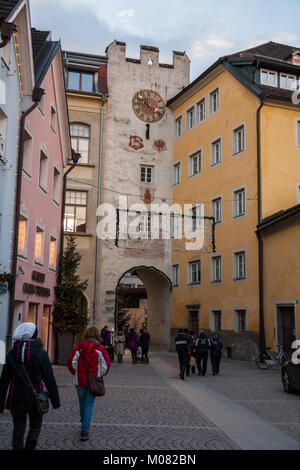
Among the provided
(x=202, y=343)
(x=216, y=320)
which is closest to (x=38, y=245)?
(x=202, y=343)

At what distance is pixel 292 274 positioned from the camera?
75.9ft

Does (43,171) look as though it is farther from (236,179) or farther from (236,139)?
(236,139)

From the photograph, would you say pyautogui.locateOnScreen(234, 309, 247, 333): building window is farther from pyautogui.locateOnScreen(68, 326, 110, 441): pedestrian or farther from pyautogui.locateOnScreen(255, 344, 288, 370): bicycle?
pyautogui.locateOnScreen(68, 326, 110, 441): pedestrian

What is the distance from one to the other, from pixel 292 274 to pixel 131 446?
657 inches

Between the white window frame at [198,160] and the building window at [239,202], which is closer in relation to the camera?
the building window at [239,202]

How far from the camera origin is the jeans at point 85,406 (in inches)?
315

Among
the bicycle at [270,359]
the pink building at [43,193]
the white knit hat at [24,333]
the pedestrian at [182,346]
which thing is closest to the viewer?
the white knit hat at [24,333]

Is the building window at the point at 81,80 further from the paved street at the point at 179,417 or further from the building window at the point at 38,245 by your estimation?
the paved street at the point at 179,417


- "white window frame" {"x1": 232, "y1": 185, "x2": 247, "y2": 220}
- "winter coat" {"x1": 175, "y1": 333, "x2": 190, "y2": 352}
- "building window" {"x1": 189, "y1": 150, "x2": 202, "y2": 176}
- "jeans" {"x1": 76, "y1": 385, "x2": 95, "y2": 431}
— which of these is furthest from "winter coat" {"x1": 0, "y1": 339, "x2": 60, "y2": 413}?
"building window" {"x1": 189, "y1": 150, "x2": 202, "y2": 176}

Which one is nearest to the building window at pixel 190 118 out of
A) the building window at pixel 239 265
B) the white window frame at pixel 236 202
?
the white window frame at pixel 236 202

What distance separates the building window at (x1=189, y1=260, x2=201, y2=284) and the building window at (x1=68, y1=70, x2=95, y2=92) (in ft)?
40.4

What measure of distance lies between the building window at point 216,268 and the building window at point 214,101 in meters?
8.24
